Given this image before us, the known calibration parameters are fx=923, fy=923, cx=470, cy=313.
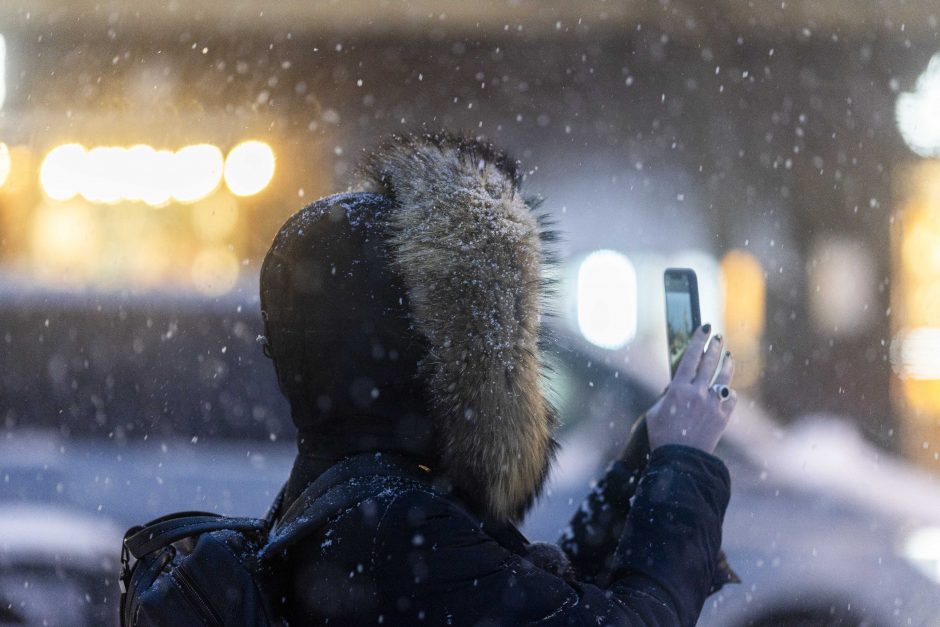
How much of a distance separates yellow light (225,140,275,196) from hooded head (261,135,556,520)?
6149mm

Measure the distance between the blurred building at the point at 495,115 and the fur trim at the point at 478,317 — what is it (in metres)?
5.40

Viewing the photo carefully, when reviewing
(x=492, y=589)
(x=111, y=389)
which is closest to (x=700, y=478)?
A: (x=492, y=589)

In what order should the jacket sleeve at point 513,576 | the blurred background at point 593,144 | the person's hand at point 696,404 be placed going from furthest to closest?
the blurred background at point 593,144 < the person's hand at point 696,404 < the jacket sleeve at point 513,576

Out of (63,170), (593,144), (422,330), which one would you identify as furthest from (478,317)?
(63,170)

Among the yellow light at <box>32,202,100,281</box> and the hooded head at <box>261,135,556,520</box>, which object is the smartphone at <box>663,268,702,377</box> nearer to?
the hooded head at <box>261,135,556,520</box>

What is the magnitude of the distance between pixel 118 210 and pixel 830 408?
19.4 ft

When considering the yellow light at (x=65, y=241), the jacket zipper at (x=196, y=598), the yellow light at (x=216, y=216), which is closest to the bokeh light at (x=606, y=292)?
the yellow light at (x=216, y=216)

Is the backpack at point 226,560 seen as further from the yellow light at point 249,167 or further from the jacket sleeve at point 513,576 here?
the yellow light at point 249,167

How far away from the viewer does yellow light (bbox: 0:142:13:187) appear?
712cm

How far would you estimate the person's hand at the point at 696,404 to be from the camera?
130cm

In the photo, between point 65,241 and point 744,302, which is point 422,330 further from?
point 744,302

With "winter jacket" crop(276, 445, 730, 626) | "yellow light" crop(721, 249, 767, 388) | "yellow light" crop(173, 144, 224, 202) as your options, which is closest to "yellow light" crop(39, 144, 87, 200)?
"yellow light" crop(173, 144, 224, 202)

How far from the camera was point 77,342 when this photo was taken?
3.82m

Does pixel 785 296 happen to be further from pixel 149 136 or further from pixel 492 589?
pixel 492 589
